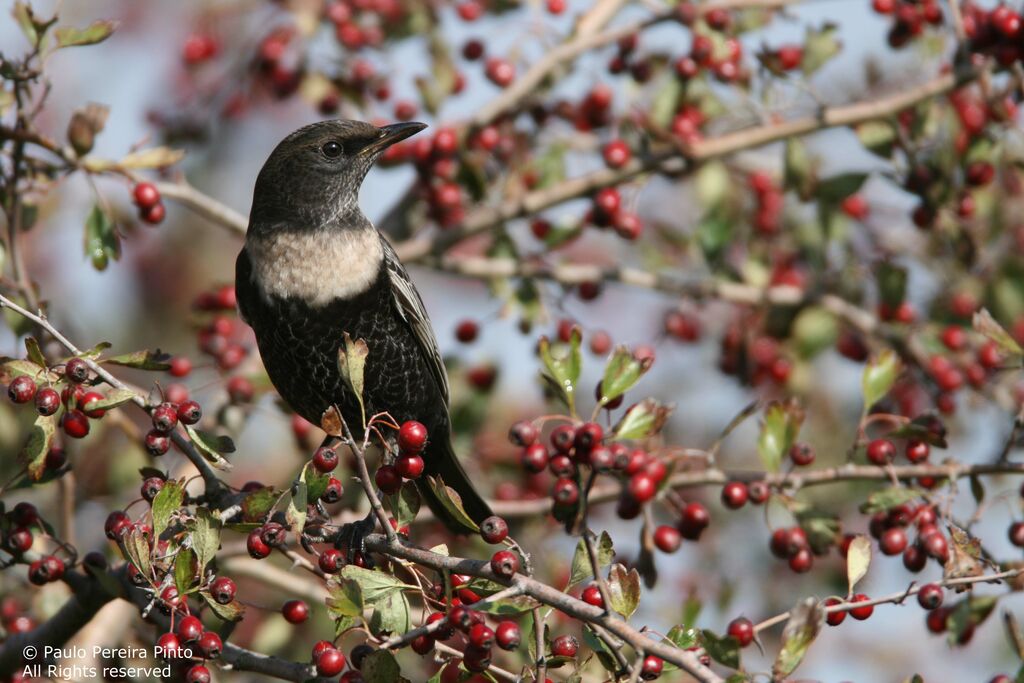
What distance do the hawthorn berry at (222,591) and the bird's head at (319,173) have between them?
152 cm

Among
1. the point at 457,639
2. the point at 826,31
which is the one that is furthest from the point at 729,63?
the point at 457,639

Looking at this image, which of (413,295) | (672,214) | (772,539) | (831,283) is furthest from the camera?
(672,214)

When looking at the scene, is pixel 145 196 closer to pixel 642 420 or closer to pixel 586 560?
pixel 642 420

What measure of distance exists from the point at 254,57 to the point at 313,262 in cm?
144

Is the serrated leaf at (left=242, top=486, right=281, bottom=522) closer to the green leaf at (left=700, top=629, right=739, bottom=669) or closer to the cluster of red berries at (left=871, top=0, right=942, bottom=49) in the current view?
the green leaf at (left=700, top=629, right=739, bottom=669)

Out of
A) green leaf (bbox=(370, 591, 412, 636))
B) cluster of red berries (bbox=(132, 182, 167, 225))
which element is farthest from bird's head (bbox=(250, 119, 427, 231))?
green leaf (bbox=(370, 591, 412, 636))

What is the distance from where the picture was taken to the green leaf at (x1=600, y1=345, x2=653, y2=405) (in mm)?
2541

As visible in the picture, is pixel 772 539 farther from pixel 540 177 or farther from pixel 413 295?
pixel 540 177

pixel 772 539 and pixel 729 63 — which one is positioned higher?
pixel 729 63

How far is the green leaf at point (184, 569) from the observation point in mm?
2398

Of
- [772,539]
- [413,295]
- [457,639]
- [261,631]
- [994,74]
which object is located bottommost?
[261,631]

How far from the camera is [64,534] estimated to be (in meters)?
3.42

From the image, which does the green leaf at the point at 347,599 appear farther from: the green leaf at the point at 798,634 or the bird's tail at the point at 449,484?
the bird's tail at the point at 449,484

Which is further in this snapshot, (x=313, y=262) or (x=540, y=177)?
(x=540, y=177)
